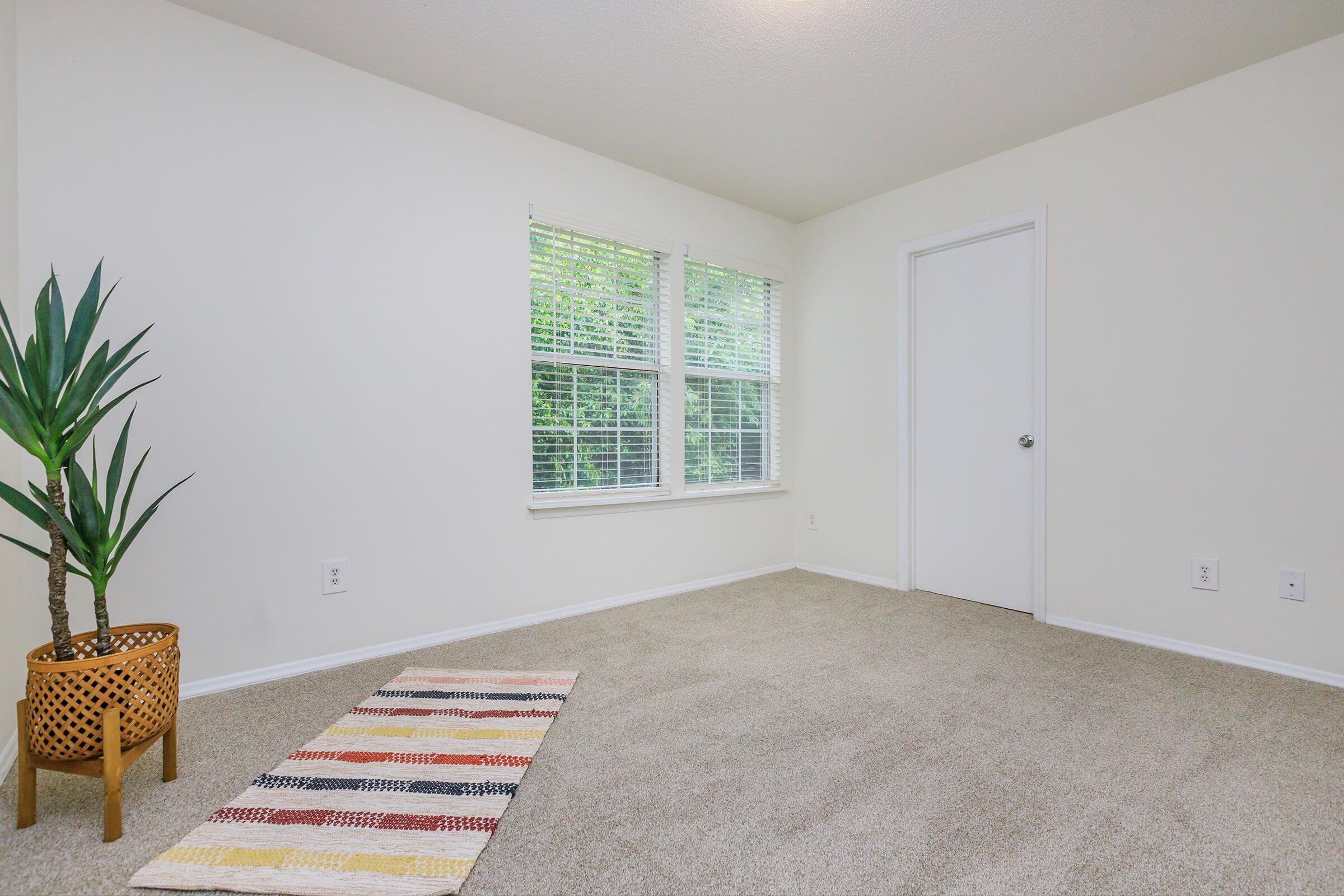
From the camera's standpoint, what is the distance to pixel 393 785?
1.62 metres

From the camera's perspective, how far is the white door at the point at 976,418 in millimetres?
3256

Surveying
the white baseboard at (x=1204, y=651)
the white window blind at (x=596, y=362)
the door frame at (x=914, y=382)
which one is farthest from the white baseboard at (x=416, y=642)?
the white baseboard at (x=1204, y=651)

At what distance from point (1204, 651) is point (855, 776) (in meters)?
2.02

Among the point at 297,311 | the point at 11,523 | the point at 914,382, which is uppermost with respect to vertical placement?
the point at 297,311

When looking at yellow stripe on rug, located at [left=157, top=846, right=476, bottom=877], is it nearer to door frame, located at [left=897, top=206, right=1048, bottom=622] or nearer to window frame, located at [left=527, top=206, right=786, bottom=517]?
window frame, located at [left=527, top=206, right=786, bottom=517]

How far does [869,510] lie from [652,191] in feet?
7.80

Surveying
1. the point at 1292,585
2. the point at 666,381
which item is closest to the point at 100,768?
the point at 666,381

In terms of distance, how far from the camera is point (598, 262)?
3.35m

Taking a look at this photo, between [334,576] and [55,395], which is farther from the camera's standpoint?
[334,576]

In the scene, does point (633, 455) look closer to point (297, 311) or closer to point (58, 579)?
point (297, 311)

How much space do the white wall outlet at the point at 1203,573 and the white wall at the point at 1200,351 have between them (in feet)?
0.08

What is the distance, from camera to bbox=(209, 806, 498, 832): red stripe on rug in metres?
1.44

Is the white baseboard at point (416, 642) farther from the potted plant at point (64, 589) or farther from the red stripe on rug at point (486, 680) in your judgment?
the potted plant at point (64, 589)

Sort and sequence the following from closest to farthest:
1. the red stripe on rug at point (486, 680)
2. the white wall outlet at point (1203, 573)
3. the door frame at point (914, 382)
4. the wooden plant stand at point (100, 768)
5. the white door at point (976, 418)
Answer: the wooden plant stand at point (100, 768)
the red stripe on rug at point (486, 680)
the white wall outlet at point (1203, 573)
the door frame at point (914, 382)
the white door at point (976, 418)
